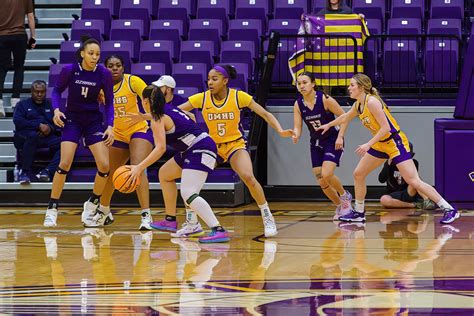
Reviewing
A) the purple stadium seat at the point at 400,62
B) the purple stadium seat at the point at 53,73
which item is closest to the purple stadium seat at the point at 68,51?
the purple stadium seat at the point at 53,73

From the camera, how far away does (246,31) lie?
14969 mm

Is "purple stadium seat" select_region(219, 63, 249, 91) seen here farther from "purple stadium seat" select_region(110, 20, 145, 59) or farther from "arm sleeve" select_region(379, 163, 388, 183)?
"arm sleeve" select_region(379, 163, 388, 183)

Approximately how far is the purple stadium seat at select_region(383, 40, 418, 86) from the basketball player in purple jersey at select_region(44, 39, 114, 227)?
4.88 m

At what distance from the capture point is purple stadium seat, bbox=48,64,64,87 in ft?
47.8

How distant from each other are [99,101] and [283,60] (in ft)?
14.6

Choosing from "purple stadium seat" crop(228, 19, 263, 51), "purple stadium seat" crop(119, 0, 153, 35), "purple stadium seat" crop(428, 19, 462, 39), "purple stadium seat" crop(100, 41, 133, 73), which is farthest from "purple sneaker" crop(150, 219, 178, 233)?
"purple stadium seat" crop(119, 0, 153, 35)

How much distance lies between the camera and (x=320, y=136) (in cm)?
1160

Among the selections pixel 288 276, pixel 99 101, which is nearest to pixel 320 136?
pixel 99 101

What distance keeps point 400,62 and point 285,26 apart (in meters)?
A: 1.72

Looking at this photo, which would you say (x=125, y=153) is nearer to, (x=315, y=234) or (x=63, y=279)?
(x=315, y=234)

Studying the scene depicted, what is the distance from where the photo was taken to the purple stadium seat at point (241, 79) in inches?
551

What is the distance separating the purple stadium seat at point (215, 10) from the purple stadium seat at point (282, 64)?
43.4 inches

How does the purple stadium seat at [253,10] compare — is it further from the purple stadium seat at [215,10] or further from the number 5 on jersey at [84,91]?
the number 5 on jersey at [84,91]

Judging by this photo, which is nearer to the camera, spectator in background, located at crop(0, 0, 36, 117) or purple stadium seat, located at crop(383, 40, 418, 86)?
purple stadium seat, located at crop(383, 40, 418, 86)
